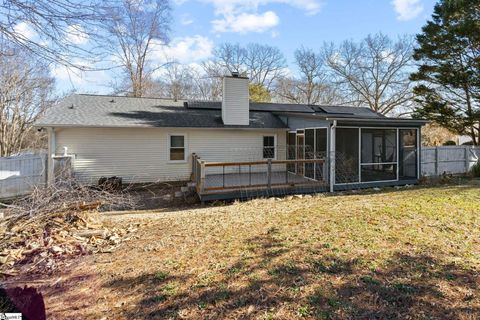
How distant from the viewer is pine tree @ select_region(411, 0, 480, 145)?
656 inches

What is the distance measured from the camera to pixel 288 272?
3.53m

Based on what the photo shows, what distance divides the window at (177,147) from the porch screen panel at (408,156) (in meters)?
8.88

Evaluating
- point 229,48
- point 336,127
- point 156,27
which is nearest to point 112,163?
point 336,127

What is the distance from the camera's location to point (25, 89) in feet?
65.0

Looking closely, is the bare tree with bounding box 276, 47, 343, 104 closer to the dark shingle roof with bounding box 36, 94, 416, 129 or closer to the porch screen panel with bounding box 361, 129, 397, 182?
the dark shingle roof with bounding box 36, 94, 416, 129

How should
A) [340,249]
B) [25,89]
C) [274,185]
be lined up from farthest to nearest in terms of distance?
[25,89] < [274,185] < [340,249]

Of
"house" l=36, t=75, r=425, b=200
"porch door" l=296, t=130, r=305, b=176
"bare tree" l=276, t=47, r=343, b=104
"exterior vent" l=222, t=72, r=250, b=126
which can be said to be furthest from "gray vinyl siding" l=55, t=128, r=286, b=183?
"bare tree" l=276, t=47, r=343, b=104

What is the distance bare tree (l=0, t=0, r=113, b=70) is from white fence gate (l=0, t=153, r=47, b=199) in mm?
7612

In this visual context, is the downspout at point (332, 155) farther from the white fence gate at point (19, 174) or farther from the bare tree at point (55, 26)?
the white fence gate at point (19, 174)

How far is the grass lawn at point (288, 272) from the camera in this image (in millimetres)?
2852

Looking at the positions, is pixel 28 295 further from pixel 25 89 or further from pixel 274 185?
pixel 25 89

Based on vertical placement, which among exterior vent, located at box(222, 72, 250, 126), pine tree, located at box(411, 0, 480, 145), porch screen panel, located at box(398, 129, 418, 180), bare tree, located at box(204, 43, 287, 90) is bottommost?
porch screen panel, located at box(398, 129, 418, 180)

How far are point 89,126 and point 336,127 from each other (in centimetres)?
897

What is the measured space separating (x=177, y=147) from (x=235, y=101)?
340cm
